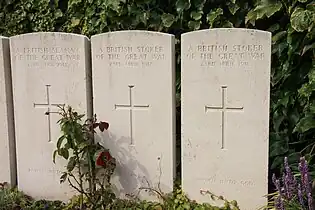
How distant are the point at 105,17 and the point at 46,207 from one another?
2.03 metres

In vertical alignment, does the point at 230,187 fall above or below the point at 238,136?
below

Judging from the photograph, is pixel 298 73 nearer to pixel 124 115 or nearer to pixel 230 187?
pixel 230 187

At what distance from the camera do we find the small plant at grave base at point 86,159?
3.41 metres

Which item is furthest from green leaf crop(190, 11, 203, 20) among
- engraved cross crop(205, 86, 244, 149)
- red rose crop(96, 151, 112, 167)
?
red rose crop(96, 151, 112, 167)

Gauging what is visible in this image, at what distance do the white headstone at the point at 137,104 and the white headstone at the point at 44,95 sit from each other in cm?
16

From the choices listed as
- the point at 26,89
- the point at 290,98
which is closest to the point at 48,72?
the point at 26,89

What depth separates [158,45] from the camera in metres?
3.48

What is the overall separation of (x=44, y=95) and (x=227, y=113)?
1506 millimetres

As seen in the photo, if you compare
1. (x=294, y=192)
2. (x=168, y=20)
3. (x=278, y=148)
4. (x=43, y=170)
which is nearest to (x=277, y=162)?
(x=278, y=148)

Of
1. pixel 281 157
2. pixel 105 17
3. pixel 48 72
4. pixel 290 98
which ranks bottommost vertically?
pixel 281 157

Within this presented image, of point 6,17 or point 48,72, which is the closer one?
point 48,72

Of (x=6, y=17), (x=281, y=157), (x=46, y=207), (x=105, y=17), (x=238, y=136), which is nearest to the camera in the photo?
(x=238, y=136)

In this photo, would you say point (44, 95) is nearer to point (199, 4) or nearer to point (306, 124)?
point (199, 4)

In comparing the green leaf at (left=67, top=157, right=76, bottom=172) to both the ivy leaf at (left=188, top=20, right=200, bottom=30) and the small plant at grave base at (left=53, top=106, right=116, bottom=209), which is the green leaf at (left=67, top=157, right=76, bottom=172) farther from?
the ivy leaf at (left=188, top=20, right=200, bottom=30)
